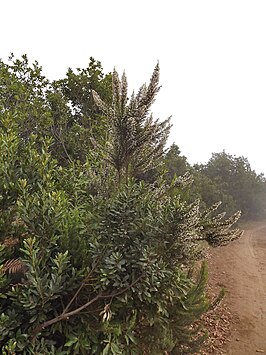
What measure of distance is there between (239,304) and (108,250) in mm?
6496

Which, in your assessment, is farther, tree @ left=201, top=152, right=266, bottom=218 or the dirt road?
tree @ left=201, top=152, right=266, bottom=218

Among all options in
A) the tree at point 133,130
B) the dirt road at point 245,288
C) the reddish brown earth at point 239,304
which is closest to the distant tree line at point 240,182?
the dirt road at point 245,288

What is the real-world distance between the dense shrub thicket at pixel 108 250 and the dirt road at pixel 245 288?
2813 mm

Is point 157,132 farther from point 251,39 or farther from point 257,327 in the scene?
point 251,39

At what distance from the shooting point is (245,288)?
9055 millimetres

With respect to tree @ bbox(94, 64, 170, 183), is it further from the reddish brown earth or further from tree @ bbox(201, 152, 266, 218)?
tree @ bbox(201, 152, 266, 218)

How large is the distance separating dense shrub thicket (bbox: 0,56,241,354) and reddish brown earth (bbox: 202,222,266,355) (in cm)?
261

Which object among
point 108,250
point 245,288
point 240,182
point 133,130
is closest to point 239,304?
point 245,288

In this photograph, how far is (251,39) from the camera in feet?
43.9

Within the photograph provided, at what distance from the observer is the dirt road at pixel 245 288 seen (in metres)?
5.97

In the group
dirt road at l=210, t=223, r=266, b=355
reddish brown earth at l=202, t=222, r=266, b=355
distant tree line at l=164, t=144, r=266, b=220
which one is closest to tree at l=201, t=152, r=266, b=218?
distant tree line at l=164, t=144, r=266, b=220

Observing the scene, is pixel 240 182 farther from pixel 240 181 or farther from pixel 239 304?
pixel 239 304

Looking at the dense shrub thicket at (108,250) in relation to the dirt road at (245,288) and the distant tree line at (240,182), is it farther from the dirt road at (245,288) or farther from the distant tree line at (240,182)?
the distant tree line at (240,182)

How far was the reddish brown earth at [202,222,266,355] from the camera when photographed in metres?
5.89
